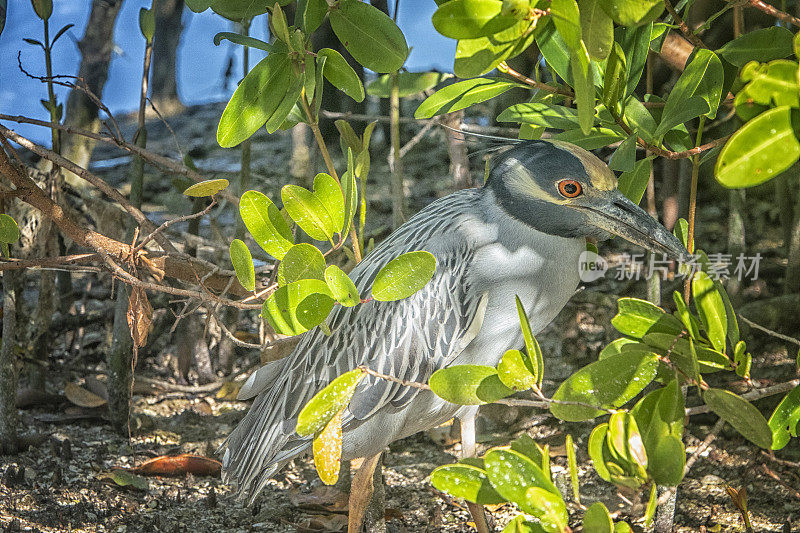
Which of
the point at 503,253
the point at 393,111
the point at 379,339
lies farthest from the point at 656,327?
the point at 393,111

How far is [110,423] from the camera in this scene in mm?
2639

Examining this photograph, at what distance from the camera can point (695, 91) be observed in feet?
3.94

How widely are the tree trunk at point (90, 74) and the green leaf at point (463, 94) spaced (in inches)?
76.5

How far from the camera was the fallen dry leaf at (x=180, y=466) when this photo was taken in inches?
89.1

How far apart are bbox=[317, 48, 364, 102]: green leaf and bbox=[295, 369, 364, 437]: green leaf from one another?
1.98 ft

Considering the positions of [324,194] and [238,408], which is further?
[238,408]

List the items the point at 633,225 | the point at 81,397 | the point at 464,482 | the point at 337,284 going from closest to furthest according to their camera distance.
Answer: the point at 464,482, the point at 337,284, the point at 633,225, the point at 81,397

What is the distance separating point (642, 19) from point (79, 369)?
265cm

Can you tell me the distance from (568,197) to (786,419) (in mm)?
707

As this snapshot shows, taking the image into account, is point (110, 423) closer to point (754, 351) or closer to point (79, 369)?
point (79, 369)

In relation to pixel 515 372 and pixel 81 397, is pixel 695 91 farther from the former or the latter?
pixel 81 397

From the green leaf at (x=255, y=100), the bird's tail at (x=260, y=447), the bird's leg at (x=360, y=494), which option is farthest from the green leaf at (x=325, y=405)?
the bird's leg at (x=360, y=494)

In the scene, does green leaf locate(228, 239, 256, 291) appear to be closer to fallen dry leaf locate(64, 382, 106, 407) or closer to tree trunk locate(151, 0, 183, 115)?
fallen dry leaf locate(64, 382, 106, 407)

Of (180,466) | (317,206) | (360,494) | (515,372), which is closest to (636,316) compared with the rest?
(515,372)
